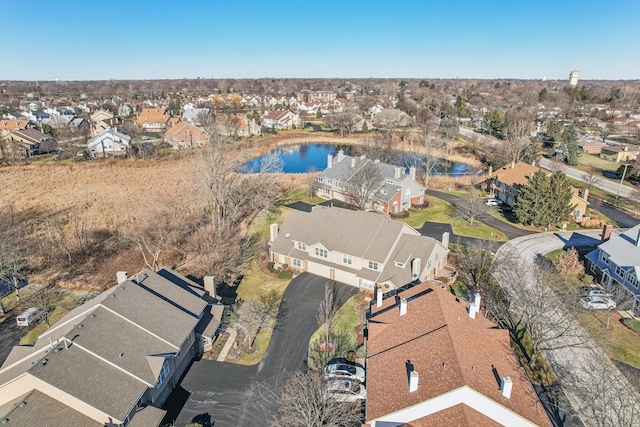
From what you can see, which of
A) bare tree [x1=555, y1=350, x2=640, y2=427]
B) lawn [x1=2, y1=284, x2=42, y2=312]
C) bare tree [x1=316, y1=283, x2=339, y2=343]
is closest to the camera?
bare tree [x1=555, y1=350, x2=640, y2=427]

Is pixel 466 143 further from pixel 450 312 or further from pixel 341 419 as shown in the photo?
pixel 341 419

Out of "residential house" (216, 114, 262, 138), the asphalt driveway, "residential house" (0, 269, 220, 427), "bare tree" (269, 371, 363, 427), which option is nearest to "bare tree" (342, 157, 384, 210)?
the asphalt driveway

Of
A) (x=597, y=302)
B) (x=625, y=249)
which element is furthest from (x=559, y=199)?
(x=597, y=302)

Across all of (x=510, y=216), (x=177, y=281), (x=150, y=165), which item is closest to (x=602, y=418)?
(x=177, y=281)

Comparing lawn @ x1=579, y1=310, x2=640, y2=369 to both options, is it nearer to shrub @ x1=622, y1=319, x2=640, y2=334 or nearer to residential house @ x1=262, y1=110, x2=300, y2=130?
shrub @ x1=622, y1=319, x2=640, y2=334

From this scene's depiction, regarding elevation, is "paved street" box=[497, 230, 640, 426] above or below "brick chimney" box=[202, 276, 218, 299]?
below

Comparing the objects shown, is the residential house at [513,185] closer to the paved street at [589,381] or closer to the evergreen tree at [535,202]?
the evergreen tree at [535,202]

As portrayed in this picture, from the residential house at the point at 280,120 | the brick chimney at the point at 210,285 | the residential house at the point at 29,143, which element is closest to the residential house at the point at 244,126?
the residential house at the point at 280,120

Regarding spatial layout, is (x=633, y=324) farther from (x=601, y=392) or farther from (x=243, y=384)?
(x=243, y=384)
